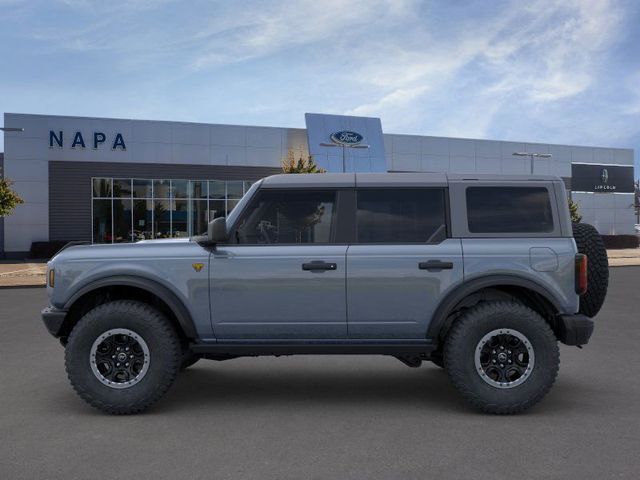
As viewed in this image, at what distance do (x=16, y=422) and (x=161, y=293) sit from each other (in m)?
1.49

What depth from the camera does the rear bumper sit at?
17.1 feet

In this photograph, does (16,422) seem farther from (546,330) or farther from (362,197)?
(546,330)

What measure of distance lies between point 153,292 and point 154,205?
98.8 feet

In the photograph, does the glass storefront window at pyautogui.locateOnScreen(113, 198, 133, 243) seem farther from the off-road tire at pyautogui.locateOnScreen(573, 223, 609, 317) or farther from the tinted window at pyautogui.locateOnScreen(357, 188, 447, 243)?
the off-road tire at pyautogui.locateOnScreen(573, 223, 609, 317)

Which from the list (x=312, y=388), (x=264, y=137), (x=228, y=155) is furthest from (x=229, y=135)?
(x=312, y=388)

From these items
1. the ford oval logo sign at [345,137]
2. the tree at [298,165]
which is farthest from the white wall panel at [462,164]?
the tree at [298,165]

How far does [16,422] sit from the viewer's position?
198 inches

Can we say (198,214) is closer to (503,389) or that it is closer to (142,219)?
(142,219)

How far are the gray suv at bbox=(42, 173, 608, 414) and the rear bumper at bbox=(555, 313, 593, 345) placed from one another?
1 centimetres

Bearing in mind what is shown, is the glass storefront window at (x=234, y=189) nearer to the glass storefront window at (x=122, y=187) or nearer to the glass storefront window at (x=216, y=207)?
the glass storefront window at (x=216, y=207)

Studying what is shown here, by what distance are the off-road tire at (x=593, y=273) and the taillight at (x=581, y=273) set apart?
40 cm

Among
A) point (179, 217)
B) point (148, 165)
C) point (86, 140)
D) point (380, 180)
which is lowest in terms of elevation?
point (380, 180)

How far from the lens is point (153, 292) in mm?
5227

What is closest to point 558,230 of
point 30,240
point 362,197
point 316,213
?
point 362,197
